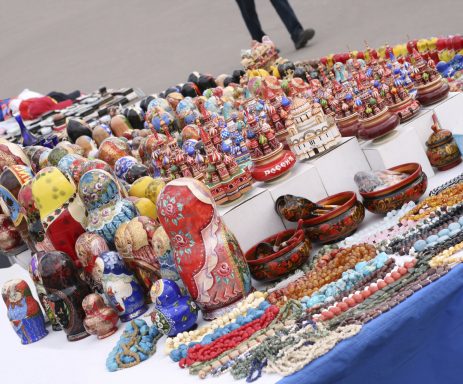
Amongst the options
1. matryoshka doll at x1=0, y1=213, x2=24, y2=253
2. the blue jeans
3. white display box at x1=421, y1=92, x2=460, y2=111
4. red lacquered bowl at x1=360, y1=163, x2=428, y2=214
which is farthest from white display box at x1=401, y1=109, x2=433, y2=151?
the blue jeans

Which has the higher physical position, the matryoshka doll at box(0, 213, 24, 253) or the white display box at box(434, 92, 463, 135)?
the matryoshka doll at box(0, 213, 24, 253)

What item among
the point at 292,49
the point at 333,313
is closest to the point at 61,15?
the point at 292,49

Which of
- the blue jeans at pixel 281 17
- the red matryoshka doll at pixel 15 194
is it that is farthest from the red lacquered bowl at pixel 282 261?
the blue jeans at pixel 281 17

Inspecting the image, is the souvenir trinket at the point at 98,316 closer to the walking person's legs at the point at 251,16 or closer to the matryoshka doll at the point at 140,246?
the matryoshka doll at the point at 140,246

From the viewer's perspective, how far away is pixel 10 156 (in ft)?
10.8

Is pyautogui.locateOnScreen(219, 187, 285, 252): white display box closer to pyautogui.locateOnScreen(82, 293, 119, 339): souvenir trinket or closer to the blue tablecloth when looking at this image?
pyautogui.locateOnScreen(82, 293, 119, 339): souvenir trinket

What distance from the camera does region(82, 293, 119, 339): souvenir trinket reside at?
2.47m

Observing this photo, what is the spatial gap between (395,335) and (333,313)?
19 centimetres

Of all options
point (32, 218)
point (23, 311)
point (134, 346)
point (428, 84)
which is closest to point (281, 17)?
point (428, 84)

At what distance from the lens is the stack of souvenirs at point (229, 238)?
2.01m

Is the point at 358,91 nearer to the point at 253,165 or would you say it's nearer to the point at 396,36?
the point at 253,165

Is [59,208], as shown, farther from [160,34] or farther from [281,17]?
[160,34]

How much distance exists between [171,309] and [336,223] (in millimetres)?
569

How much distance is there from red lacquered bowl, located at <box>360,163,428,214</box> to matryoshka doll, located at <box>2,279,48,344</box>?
1171mm
